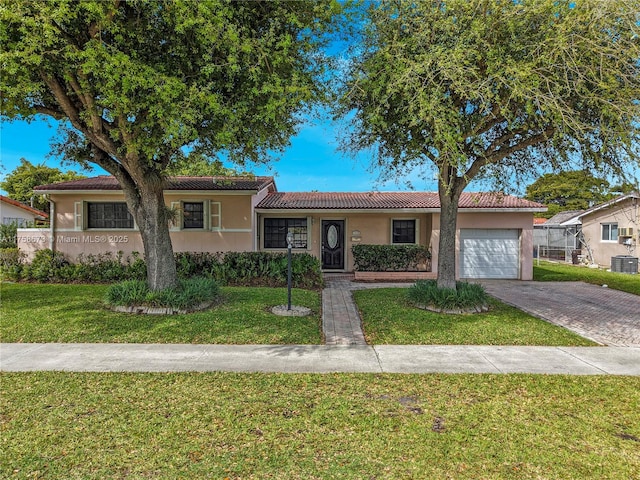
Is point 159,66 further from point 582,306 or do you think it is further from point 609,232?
point 609,232

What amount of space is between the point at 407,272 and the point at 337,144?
7.03m

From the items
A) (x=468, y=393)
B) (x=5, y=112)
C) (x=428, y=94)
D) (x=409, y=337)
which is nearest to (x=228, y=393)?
(x=468, y=393)

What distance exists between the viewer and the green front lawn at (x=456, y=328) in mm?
6445

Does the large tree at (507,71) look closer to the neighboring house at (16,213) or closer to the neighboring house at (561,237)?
the neighboring house at (561,237)

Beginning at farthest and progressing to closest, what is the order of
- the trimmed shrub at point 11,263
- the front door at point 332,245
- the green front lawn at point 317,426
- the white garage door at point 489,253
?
the front door at point 332,245 < the white garage door at point 489,253 < the trimmed shrub at point 11,263 < the green front lawn at point 317,426

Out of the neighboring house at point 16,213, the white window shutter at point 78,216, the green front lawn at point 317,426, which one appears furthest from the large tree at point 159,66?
the neighboring house at point 16,213

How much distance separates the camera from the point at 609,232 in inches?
822

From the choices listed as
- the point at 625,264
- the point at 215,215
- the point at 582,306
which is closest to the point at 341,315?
the point at 582,306

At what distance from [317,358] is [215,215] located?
33.4 feet

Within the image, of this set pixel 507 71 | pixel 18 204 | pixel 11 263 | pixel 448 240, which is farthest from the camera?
pixel 18 204

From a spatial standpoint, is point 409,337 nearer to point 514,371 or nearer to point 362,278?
point 514,371

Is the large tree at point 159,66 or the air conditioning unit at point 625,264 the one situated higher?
the large tree at point 159,66

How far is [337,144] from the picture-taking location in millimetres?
9547

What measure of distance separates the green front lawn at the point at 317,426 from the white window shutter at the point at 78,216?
11.3m
